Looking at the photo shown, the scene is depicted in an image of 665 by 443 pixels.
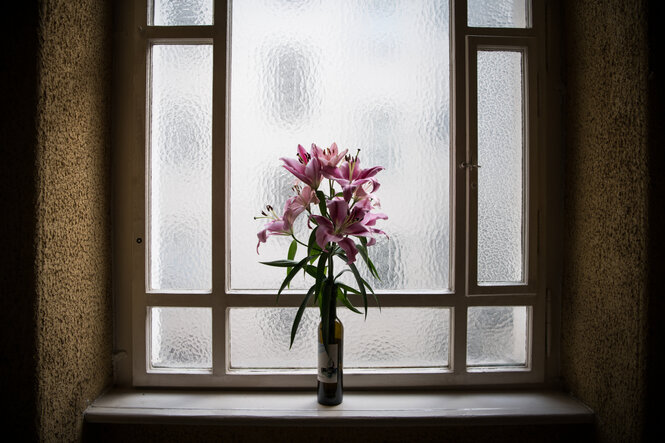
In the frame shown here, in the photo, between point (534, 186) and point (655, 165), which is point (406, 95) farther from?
point (655, 165)

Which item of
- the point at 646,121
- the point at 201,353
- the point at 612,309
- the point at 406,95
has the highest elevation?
the point at 406,95

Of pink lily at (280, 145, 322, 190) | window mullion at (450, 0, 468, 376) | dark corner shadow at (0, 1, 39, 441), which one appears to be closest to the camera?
dark corner shadow at (0, 1, 39, 441)

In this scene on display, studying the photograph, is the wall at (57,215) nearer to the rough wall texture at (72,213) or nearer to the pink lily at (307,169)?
the rough wall texture at (72,213)

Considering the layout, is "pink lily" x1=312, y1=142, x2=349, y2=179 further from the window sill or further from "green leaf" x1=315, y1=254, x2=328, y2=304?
the window sill

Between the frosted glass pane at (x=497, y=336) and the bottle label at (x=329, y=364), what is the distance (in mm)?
473

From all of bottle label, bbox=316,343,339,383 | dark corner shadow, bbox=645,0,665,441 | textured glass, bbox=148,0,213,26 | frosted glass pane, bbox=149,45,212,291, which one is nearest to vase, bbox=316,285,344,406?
bottle label, bbox=316,343,339,383

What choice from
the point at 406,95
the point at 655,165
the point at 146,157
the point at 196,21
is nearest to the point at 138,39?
the point at 196,21

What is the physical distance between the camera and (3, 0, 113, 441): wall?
878 millimetres

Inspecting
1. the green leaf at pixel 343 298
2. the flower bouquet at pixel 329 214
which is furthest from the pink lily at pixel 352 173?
the green leaf at pixel 343 298

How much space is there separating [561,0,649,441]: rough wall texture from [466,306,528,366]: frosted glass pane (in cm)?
14

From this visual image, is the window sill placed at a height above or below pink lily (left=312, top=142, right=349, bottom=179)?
below

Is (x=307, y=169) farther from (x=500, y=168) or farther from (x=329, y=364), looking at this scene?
(x=500, y=168)

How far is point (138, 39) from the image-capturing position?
4.04 ft

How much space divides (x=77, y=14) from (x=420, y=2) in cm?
104
